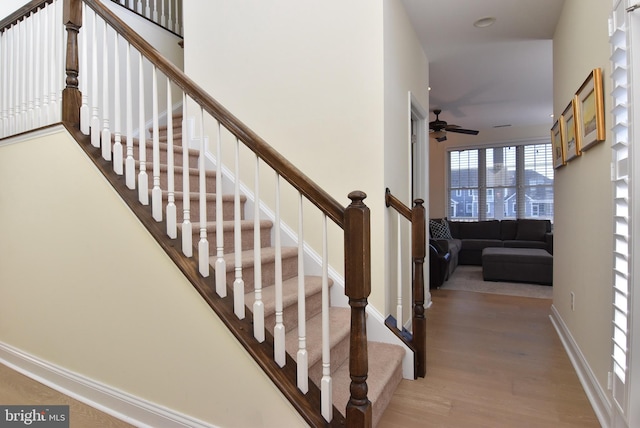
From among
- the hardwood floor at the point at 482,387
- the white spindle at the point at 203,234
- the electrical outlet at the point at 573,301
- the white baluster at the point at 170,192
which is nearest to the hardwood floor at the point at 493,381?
the hardwood floor at the point at 482,387

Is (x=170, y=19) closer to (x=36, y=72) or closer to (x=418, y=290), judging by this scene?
(x=36, y=72)

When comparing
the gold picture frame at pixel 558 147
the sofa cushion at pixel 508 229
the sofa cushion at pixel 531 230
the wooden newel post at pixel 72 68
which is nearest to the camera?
the wooden newel post at pixel 72 68

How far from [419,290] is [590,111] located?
1437mm

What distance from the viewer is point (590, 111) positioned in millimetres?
2072

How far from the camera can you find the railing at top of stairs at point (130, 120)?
1374 mm

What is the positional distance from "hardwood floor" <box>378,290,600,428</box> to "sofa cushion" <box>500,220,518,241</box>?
11.9ft

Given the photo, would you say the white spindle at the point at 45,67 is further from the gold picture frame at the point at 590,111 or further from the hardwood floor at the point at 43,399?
the gold picture frame at the point at 590,111

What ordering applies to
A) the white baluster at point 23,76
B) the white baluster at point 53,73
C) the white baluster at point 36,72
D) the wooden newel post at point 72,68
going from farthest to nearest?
the white baluster at point 23,76
the white baluster at point 36,72
the white baluster at point 53,73
the wooden newel post at point 72,68

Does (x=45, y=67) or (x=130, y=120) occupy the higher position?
(x=45, y=67)

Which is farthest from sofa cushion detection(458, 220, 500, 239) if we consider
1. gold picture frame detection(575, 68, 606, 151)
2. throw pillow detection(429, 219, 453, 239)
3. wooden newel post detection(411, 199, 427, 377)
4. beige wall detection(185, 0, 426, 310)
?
wooden newel post detection(411, 199, 427, 377)

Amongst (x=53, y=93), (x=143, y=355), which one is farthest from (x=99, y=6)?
(x=143, y=355)

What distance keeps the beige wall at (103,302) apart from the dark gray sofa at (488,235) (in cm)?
507

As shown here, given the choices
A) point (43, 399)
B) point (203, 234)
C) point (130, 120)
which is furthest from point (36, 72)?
point (43, 399)

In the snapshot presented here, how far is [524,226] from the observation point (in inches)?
270
